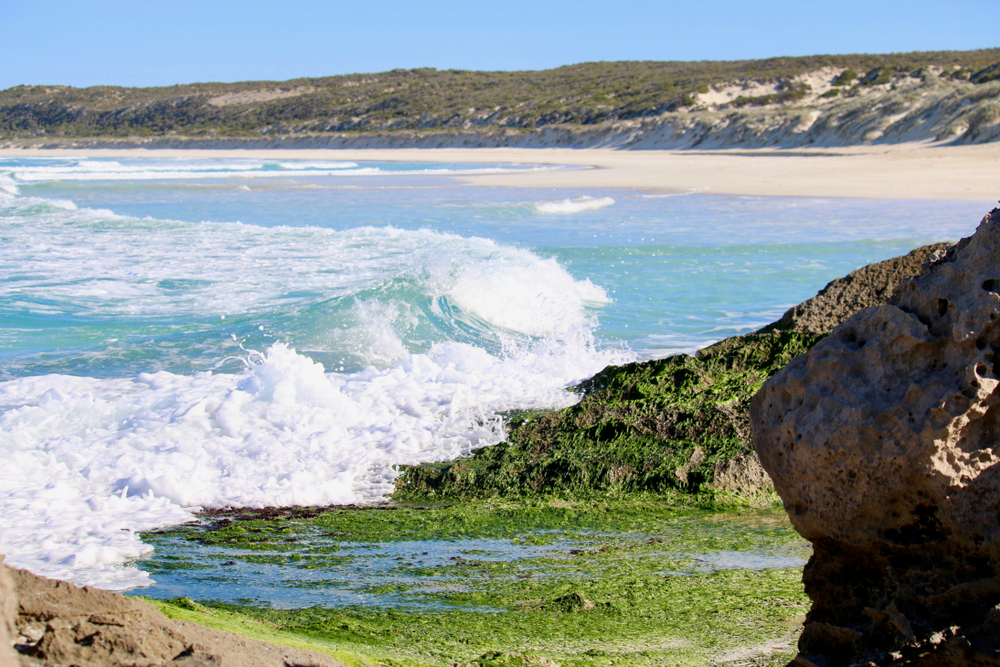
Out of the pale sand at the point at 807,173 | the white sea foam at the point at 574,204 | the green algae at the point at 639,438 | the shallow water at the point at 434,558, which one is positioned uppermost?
the pale sand at the point at 807,173

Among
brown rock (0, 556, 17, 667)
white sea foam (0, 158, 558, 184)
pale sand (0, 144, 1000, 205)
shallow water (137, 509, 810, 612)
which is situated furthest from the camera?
white sea foam (0, 158, 558, 184)

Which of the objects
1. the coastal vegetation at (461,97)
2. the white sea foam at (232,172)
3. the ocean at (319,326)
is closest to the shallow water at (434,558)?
the ocean at (319,326)

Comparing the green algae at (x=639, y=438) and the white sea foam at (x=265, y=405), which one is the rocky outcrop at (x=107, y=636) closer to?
the white sea foam at (x=265, y=405)

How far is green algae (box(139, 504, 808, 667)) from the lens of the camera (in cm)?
300

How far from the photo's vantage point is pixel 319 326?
9.39 meters

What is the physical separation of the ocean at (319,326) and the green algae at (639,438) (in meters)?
0.40

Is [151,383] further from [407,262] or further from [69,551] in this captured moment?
[407,262]

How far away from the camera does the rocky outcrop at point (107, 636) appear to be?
208cm

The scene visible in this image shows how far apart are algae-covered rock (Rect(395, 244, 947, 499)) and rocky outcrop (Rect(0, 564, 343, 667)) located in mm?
2498

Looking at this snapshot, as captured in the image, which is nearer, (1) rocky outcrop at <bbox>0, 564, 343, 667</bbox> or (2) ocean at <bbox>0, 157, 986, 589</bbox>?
(1) rocky outcrop at <bbox>0, 564, 343, 667</bbox>

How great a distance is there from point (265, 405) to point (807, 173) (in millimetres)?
26407

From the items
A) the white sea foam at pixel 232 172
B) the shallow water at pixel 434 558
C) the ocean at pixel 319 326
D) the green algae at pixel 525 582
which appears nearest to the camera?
the green algae at pixel 525 582

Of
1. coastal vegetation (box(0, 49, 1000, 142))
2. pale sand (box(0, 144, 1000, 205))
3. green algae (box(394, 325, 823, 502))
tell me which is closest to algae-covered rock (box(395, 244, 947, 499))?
green algae (box(394, 325, 823, 502))

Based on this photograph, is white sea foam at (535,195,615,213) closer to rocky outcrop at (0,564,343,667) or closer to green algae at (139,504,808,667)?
green algae at (139,504,808,667)
